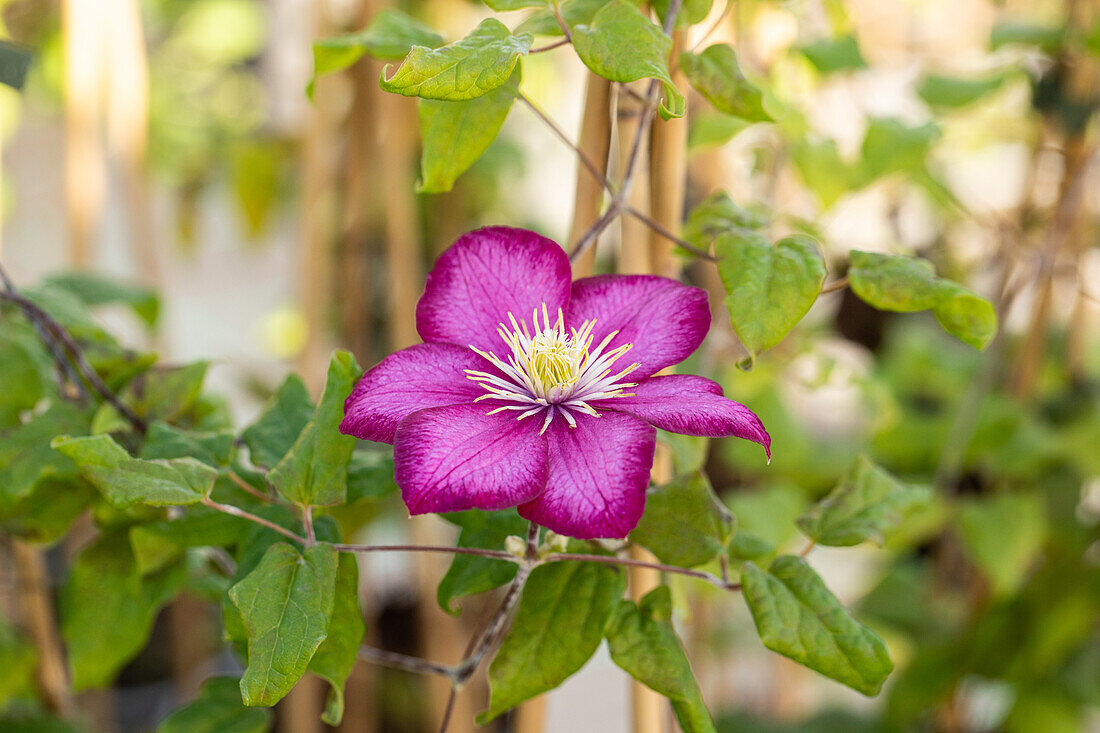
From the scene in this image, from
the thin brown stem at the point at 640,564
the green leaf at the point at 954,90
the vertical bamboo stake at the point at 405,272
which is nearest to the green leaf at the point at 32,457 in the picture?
the thin brown stem at the point at 640,564

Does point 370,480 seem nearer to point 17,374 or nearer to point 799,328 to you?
point 17,374

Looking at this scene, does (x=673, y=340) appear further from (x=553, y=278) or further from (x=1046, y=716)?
(x=1046, y=716)

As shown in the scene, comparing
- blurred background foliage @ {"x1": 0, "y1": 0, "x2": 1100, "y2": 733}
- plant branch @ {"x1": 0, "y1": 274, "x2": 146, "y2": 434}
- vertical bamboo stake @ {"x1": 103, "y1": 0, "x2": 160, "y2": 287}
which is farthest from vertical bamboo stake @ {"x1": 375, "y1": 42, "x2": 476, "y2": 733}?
plant branch @ {"x1": 0, "y1": 274, "x2": 146, "y2": 434}

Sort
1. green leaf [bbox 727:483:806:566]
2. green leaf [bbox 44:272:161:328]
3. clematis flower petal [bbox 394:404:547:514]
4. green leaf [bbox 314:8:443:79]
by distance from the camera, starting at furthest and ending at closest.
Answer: green leaf [bbox 727:483:806:566] < green leaf [bbox 44:272:161:328] < green leaf [bbox 314:8:443:79] < clematis flower petal [bbox 394:404:547:514]

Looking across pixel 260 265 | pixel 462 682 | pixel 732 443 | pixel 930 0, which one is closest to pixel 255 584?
pixel 462 682

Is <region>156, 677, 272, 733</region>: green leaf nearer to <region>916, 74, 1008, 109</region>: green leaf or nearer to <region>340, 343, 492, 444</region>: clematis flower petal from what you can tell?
<region>340, 343, 492, 444</region>: clematis flower petal

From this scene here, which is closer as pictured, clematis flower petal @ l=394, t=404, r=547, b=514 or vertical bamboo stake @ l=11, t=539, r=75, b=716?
clematis flower petal @ l=394, t=404, r=547, b=514

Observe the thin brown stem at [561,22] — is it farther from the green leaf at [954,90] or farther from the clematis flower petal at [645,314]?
the green leaf at [954,90]
